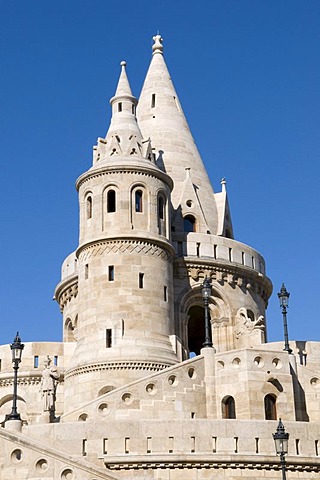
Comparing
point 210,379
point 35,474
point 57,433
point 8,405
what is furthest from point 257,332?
point 35,474

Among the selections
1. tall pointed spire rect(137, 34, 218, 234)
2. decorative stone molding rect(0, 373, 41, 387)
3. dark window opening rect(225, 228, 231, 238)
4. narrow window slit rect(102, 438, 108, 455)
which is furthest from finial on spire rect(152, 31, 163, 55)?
narrow window slit rect(102, 438, 108, 455)

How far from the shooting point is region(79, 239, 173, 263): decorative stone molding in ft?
105

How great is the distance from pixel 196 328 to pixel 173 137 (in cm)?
803

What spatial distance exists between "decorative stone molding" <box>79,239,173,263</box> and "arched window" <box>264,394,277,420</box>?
6731mm

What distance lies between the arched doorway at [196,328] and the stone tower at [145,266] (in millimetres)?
55

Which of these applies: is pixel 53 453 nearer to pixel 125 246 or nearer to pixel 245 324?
pixel 125 246

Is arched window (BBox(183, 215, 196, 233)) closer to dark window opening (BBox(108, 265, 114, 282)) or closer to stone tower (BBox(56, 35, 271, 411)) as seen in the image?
stone tower (BBox(56, 35, 271, 411))

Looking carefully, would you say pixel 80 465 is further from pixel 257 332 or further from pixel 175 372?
pixel 257 332

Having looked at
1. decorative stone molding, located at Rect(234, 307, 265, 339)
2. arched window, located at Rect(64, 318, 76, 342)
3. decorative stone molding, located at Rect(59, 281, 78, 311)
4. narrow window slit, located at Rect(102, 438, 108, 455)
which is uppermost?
decorative stone molding, located at Rect(59, 281, 78, 311)

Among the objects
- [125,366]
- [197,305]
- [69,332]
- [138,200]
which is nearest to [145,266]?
[138,200]

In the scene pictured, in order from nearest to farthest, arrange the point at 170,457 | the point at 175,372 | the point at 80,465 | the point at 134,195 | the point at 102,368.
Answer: the point at 80,465
the point at 170,457
the point at 175,372
the point at 102,368
the point at 134,195

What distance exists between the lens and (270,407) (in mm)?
28594

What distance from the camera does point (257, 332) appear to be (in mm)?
34250

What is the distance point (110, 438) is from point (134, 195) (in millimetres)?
10512
